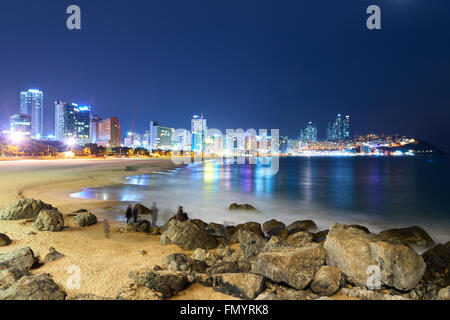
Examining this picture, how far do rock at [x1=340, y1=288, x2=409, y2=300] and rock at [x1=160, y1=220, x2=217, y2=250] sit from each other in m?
4.45

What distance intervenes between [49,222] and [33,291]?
5472mm

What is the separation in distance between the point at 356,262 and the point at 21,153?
11598 cm

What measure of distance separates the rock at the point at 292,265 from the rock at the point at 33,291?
13.2 feet

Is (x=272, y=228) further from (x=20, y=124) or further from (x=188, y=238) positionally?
(x=20, y=124)

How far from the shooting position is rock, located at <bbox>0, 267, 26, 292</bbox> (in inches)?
198

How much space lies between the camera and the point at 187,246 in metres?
8.18

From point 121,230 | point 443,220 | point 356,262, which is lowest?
point 443,220

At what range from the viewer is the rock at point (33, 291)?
14.4ft

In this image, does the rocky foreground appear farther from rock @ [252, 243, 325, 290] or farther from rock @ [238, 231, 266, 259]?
rock @ [238, 231, 266, 259]

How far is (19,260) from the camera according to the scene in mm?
5891

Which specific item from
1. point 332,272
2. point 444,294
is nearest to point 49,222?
point 332,272
